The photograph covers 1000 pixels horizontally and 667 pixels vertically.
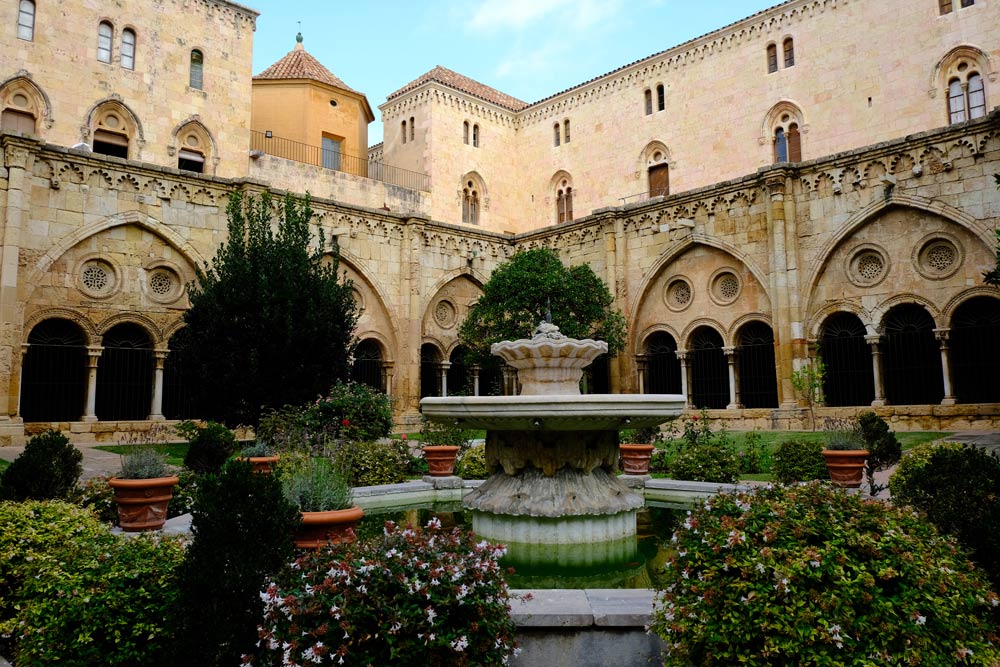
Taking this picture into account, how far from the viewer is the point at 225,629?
3.07 meters

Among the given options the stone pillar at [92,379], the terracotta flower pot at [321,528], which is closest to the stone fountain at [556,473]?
the terracotta flower pot at [321,528]

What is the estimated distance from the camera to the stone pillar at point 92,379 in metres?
16.1

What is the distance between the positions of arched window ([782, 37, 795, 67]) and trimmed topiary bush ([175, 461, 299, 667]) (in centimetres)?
2793

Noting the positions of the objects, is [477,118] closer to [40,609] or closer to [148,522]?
[148,522]

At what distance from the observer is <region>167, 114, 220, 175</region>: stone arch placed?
2288 centimetres

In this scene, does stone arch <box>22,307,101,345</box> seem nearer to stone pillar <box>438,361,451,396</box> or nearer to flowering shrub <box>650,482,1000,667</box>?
stone pillar <box>438,361,451,396</box>

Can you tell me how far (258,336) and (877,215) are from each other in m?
14.4

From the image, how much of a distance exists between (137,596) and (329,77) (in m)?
29.0

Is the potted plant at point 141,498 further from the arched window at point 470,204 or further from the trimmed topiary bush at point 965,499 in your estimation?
the arched window at point 470,204

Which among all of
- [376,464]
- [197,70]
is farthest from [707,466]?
[197,70]

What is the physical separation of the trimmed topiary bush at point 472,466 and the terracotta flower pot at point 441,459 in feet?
2.04

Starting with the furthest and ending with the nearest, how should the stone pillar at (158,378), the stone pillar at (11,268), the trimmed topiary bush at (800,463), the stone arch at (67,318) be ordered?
the stone pillar at (158,378) < the stone arch at (67,318) < the stone pillar at (11,268) < the trimmed topiary bush at (800,463)

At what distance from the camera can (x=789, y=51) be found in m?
26.2

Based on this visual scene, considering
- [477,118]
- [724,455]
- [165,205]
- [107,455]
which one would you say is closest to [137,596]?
[724,455]
